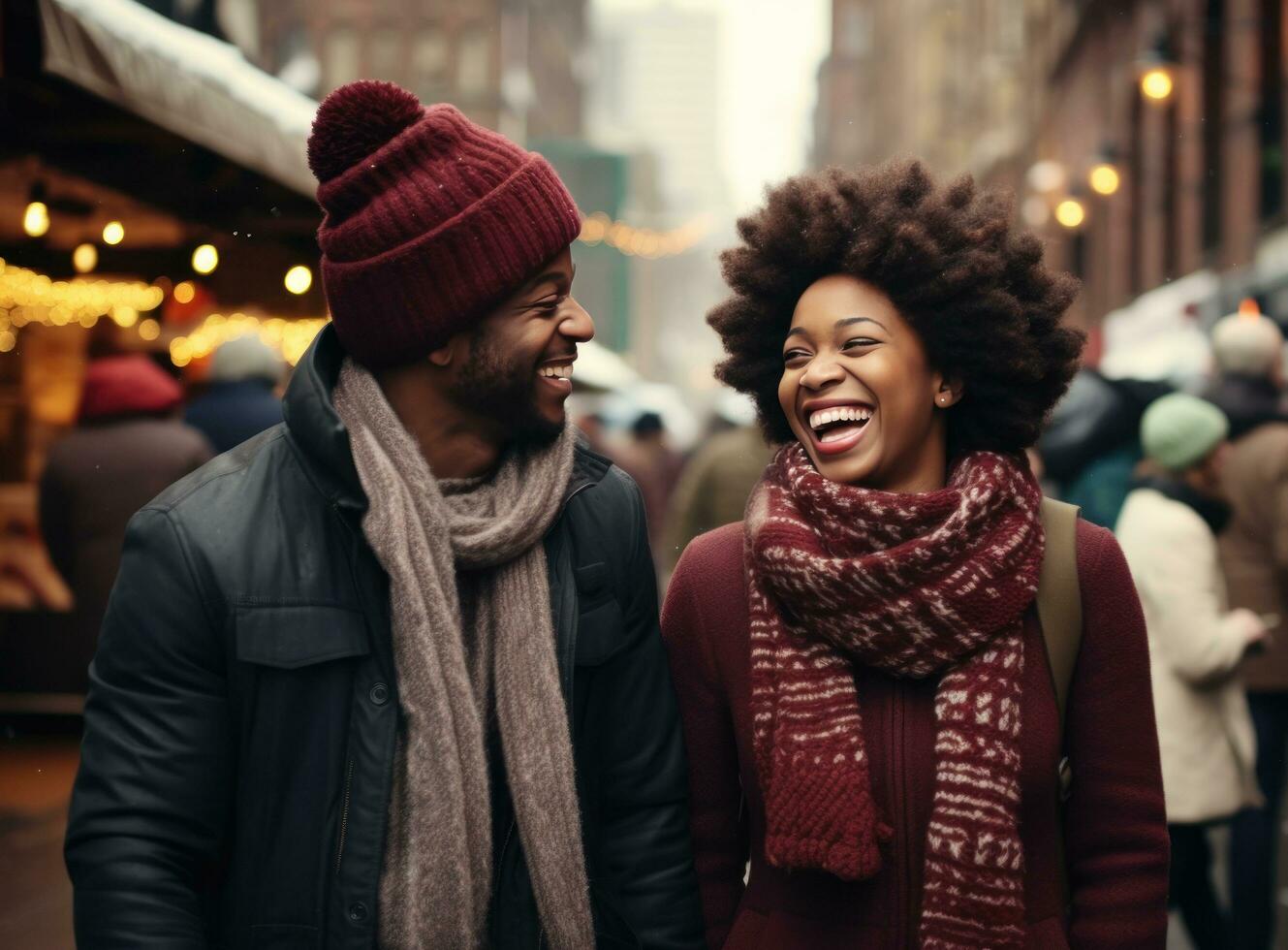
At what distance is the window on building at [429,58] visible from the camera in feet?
162

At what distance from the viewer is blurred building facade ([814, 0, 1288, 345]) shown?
728 inches

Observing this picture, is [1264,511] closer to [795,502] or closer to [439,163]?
[795,502]

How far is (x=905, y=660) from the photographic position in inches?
104

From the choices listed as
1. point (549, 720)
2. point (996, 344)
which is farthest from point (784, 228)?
point (549, 720)

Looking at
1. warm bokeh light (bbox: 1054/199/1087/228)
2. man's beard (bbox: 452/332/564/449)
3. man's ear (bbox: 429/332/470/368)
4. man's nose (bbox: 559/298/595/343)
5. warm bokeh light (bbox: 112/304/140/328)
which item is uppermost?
warm bokeh light (bbox: 1054/199/1087/228)

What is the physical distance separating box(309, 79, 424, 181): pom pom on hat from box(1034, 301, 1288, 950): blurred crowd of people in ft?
10.2

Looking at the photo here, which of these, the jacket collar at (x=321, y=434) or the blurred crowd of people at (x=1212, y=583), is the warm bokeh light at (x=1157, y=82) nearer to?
the blurred crowd of people at (x=1212, y=583)

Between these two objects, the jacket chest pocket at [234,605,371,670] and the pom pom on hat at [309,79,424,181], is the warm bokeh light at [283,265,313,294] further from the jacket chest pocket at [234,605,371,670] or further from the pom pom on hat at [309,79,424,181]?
the jacket chest pocket at [234,605,371,670]

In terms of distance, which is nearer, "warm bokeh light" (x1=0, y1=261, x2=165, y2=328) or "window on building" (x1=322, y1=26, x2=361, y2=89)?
"warm bokeh light" (x1=0, y1=261, x2=165, y2=328)

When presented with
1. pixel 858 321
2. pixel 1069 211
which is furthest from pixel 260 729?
pixel 1069 211

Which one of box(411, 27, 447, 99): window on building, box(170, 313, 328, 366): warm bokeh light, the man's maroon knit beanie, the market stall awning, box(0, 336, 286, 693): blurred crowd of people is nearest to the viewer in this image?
the man's maroon knit beanie

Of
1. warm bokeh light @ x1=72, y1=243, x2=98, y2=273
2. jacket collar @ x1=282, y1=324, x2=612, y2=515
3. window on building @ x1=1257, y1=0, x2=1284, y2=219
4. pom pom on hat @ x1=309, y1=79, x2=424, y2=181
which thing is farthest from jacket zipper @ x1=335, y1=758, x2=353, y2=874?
window on building @ x1=1257, y1=0, x2=1284, y2=219

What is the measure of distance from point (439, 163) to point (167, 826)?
4.06 ft

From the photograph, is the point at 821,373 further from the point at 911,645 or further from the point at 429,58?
the point at 429,58
